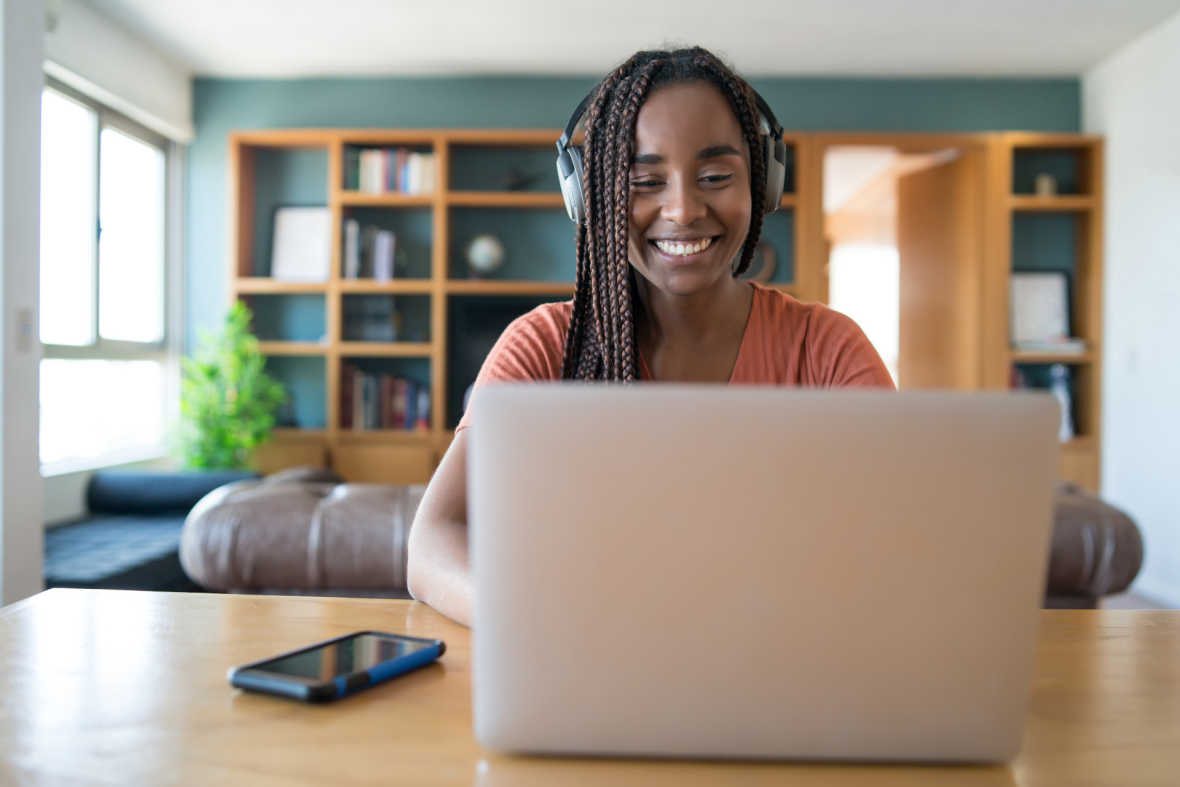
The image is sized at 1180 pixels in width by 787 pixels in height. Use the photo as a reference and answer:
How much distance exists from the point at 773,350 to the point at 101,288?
13.8 feet

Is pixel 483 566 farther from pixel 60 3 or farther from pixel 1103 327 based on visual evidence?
pixel 1103 327

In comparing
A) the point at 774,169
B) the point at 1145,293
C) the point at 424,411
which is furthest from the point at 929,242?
the point at 774,169

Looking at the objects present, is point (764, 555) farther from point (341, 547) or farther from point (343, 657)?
point (341, 547)

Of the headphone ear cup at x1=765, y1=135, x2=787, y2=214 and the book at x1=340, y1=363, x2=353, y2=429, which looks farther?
the book at x1=340, y1=363, x2=353, y2=429

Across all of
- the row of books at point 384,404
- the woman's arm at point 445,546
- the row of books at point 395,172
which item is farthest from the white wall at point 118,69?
the woman's arm at point 445,546

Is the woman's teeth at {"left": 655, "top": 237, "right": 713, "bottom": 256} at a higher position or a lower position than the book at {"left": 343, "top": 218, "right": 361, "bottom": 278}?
lower

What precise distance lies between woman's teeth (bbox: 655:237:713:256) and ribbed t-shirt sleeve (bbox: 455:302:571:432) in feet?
0.51

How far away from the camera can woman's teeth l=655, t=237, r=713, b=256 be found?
1192 mm

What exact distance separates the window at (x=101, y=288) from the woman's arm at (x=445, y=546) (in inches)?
131

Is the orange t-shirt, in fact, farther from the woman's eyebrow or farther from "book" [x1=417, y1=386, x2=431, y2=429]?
"book" [x1=417, y1=386, x2=431, y2=429]

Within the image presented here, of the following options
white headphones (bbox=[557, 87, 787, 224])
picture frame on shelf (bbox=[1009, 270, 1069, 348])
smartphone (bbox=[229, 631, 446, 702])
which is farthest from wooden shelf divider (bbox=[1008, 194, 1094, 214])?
smartphone (bbox=[229, 631, 446, 702])

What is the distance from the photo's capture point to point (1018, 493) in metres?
0.50

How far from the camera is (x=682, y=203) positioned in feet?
3.77

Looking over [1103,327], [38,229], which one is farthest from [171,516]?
[1103,327]
